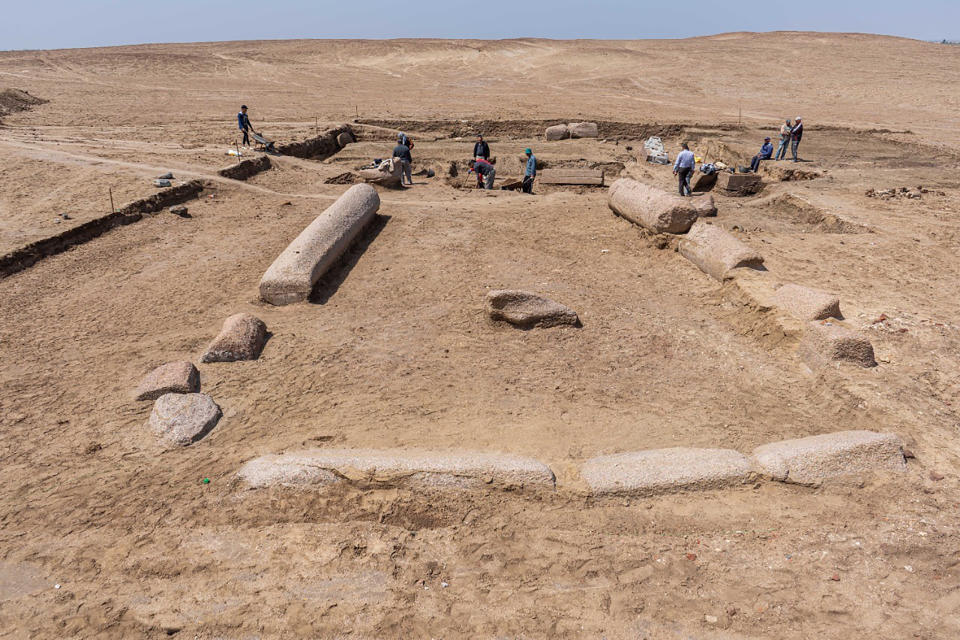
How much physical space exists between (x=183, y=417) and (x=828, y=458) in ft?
18.0

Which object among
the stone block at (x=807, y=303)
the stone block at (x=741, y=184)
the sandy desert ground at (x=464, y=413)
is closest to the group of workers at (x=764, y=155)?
the stone block at (x=741, y=184)

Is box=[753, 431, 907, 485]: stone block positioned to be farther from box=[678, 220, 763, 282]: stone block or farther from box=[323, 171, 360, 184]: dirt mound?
box=[323, 171, 360, 184]: dirt mound

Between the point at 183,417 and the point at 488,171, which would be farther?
the point at 488,171

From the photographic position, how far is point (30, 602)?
3441 millimetres

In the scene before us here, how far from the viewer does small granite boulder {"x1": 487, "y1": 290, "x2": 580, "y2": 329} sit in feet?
21.9

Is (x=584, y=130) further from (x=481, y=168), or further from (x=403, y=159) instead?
(x=403, y=159)

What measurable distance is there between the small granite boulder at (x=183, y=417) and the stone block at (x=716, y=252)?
22.2 ft

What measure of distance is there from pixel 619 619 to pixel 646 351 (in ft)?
11.4

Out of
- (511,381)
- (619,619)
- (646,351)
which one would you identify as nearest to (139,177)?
(511,381)

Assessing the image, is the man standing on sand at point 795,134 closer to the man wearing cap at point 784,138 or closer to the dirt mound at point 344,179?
the man wearing cap at point 784,138

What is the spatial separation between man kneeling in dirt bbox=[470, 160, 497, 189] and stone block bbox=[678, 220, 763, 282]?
19.4 feet

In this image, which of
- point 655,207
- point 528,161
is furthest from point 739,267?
point 528,161

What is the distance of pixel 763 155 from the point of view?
15758 millimetres

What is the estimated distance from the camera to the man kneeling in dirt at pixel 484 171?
1363 cm
